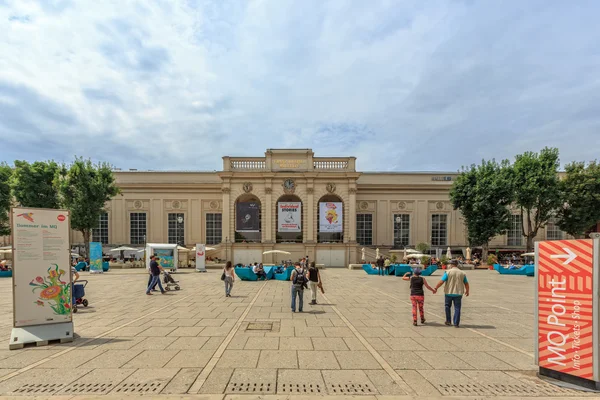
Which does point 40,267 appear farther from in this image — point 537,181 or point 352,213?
point 537,181

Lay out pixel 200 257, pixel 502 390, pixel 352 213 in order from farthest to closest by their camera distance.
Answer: pixel 352 213, pixel 200 257, pixel 502 390

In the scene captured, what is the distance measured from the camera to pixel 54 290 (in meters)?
7.20

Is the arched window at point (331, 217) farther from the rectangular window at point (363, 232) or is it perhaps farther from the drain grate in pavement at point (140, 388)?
the drain grate in pavement at point (140, 388)

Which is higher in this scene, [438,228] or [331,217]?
[331,217]

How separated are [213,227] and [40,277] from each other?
35.1 m

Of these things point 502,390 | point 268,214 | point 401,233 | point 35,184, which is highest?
point 35,184

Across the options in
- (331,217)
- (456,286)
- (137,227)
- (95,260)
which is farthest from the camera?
(137,227)

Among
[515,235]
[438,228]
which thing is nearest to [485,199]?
[438,228]

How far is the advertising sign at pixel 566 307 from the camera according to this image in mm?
4949

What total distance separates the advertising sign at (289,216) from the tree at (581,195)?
27494 mm

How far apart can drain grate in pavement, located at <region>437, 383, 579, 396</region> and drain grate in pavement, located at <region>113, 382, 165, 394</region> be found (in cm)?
420

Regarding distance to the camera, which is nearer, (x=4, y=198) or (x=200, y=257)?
(x=200, y=257)

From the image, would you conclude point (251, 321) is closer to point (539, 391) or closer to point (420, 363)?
point (420, 363)

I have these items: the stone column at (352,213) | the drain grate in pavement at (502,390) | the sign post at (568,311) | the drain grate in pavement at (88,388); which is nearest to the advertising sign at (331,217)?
the stone column at (352,213)
